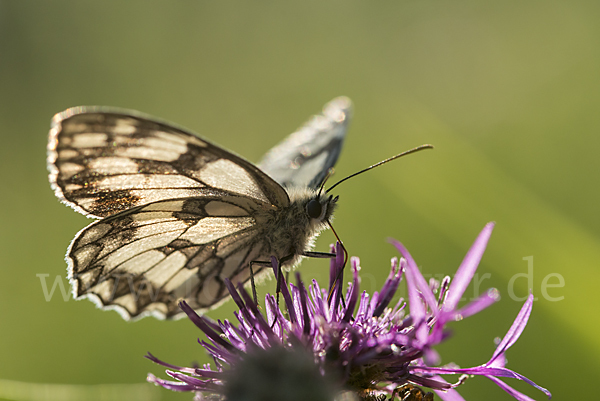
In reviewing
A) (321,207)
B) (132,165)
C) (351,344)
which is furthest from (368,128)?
(351,344)

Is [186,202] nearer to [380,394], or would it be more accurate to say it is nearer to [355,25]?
[380,394]

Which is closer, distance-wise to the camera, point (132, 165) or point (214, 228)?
point (132, 165)

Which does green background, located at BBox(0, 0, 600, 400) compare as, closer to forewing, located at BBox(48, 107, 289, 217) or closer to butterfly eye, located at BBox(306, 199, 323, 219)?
forewing, located at BBox(48, 107, 289, 217)

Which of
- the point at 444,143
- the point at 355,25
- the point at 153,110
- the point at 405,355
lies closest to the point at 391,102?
the point at 444,143

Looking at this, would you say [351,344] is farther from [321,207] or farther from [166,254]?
[166,254]

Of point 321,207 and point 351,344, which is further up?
point 321,207

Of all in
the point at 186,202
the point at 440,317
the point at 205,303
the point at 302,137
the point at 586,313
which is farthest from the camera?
the point at 302,137
